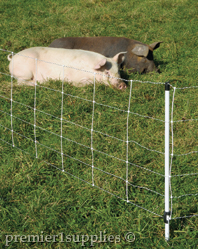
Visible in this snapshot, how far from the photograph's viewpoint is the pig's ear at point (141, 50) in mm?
5273

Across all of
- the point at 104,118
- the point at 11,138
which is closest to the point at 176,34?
the point at 104,118

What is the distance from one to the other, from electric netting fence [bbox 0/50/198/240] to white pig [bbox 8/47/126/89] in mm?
300

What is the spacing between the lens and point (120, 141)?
3.23 m

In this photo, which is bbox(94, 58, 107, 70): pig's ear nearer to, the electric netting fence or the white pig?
the white pig

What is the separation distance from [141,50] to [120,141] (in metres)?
2.62

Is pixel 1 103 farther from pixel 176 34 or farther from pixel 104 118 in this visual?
pixel 176 34

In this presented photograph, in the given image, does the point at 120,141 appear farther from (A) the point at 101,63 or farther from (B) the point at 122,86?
(A) the point at 101,63

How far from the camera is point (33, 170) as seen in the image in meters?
2.91

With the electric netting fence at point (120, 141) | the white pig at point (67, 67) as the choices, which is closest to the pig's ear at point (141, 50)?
the white pig at point (67, 67)

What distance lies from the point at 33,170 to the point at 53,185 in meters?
0.27

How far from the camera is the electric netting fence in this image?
2.60 m

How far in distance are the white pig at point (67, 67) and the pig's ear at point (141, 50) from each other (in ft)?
2.14

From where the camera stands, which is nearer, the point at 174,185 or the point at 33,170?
the point at 174,185

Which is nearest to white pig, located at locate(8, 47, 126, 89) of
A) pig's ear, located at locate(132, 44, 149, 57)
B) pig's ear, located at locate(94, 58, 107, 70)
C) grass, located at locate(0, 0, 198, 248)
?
pig's ear, located at locate(94, 58, 107, 70)
